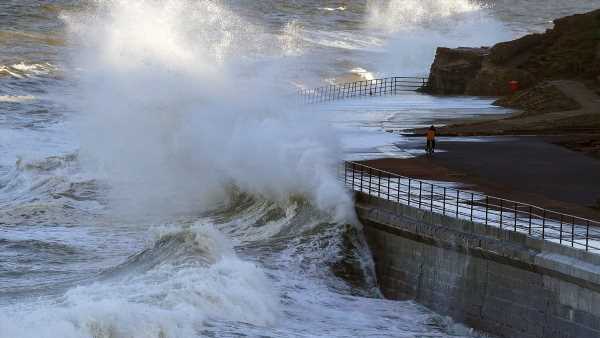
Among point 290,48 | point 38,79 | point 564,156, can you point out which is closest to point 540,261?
point 564,156

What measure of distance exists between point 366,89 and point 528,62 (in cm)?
577

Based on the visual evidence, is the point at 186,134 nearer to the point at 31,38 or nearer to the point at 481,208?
the point at 481,208

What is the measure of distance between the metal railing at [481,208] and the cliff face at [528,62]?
14.2m

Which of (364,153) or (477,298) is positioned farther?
(364,153)

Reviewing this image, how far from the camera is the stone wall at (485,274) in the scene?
14062mm

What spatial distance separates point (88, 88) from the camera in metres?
→ 39.6

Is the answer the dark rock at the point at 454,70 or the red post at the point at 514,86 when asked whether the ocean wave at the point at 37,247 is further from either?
the dark rock at the point at 454,70

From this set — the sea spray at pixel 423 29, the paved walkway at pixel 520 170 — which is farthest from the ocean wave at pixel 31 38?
the paved walkway at pixel 520 170

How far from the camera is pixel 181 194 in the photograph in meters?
23.2

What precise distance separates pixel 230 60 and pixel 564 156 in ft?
88.3

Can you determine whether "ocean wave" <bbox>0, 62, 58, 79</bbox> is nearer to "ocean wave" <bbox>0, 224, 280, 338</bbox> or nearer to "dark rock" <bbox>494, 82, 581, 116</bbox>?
"dark rock" <bbox>494, 82, 581, 116</bbox>

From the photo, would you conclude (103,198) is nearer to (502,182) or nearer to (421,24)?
(502,182)

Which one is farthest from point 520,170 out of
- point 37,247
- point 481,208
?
point 37,247

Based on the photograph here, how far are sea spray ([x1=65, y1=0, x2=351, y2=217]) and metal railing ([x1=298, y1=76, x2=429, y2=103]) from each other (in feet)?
3.92
